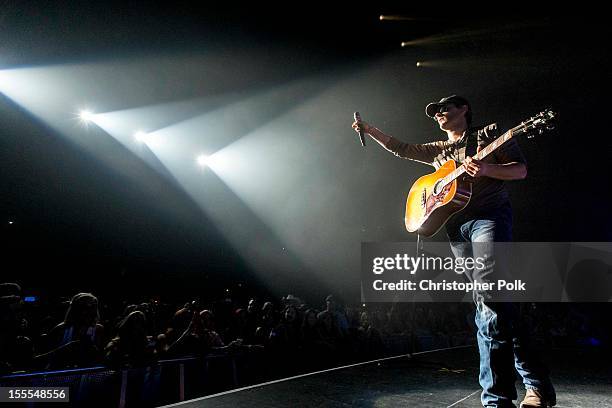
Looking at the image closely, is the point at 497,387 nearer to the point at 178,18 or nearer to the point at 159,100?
the point at 178,18

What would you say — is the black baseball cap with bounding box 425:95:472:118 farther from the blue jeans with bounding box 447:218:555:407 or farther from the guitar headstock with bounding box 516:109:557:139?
the blue jeans with bounding box 447:218:555:407

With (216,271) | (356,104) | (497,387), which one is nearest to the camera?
(497,387)

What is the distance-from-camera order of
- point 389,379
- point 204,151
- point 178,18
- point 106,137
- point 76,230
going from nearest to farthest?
1. point 389,379
2. point 178,18
3. point 106,137
4. point 76,230
5. point 204,151

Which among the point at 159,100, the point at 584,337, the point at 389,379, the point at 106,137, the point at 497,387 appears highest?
the point at 159,100

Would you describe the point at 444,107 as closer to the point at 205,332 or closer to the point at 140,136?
the point at 205,332

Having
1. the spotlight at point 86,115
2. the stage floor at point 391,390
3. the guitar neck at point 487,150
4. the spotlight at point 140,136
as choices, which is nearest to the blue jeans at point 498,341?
the guitar neck at point 487,150

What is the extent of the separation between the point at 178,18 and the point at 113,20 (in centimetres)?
123

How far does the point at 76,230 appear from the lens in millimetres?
12445

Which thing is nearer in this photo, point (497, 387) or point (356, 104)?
point (497, 387)

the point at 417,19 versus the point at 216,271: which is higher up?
the point at 417,19

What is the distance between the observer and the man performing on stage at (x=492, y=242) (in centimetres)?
177

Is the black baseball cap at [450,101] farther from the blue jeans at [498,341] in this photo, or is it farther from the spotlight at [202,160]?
the spotlight at [202,160]

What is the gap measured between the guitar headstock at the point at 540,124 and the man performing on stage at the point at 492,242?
0.30 feet

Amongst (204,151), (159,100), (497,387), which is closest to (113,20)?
(159,100)
